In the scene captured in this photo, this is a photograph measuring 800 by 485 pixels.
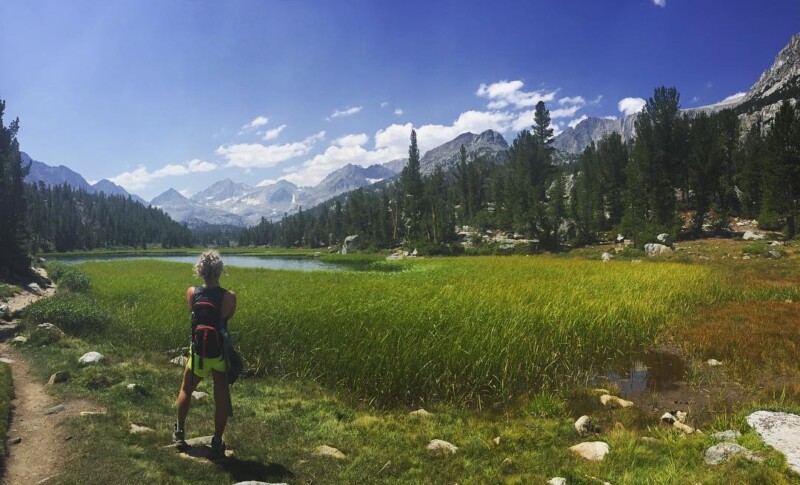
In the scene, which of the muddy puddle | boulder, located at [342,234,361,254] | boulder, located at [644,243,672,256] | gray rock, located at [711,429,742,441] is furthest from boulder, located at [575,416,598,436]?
boulder, located at [342,234,361,254]

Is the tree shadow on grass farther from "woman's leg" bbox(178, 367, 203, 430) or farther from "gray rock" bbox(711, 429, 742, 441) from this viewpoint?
"gray rock" bbox(711, 429, 742, 441)

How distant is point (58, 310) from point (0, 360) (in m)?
7.08

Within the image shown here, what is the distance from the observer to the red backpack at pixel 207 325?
20.6ft

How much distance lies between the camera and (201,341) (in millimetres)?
6301

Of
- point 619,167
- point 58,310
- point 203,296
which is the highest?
point 619,167

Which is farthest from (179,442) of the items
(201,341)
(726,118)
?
(726,118)

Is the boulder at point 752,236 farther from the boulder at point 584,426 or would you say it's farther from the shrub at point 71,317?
the shrub at point 71,317

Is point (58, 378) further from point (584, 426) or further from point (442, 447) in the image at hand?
point (584, 426)

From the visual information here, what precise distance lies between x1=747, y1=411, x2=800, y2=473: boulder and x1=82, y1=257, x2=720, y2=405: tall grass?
4.29 m

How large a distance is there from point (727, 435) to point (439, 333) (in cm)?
687

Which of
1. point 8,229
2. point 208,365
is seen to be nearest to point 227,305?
point 208,365

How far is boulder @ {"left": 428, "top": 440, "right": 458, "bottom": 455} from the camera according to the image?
6957 mm

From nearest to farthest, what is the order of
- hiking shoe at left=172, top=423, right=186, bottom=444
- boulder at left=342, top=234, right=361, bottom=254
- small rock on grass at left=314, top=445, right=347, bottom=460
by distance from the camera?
hiking shoe at left=172, top=423, right=186, bottom=444 → small rock on grass at left=314, top=445, right=347, bottom=460 → boulder at left=342, top=234, right=361, bottom=254

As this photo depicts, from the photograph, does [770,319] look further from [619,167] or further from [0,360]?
[619,167]
